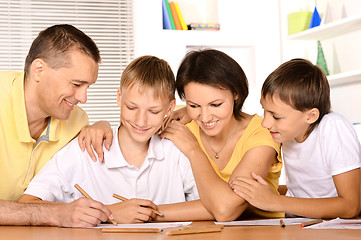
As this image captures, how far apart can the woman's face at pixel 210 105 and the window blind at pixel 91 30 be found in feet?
10.6

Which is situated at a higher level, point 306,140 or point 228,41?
point 228,41

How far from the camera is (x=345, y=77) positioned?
4000 mm

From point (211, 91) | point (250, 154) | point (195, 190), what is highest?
point (211, 91)

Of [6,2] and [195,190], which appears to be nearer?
[195,190]

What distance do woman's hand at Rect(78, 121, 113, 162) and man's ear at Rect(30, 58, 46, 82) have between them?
0.31 metres

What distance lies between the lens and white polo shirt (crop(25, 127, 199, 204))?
195 centimetres

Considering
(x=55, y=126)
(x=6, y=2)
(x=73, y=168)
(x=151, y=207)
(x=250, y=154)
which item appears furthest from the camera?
(x=6, y=2)

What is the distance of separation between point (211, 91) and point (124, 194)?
20.4 inches

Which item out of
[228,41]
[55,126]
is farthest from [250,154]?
[228,41]

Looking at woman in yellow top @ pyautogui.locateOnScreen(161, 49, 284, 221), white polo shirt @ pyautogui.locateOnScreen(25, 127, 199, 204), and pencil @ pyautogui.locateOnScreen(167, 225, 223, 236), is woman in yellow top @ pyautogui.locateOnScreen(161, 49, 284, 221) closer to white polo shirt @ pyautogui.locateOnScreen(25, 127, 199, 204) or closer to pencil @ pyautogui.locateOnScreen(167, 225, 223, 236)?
white polo shirt @ pyautogui.locateOnScreen(25, 127, 199, 204)

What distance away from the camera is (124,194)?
1.98 metres

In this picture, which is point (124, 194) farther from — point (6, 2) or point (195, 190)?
point (6, 2)

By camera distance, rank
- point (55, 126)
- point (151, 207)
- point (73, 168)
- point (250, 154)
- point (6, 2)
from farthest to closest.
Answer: point (6, 2), point (55, 126), point (73, 168), point (250, 154), point (151, 207)

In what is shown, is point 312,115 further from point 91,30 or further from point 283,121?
point 91,30
